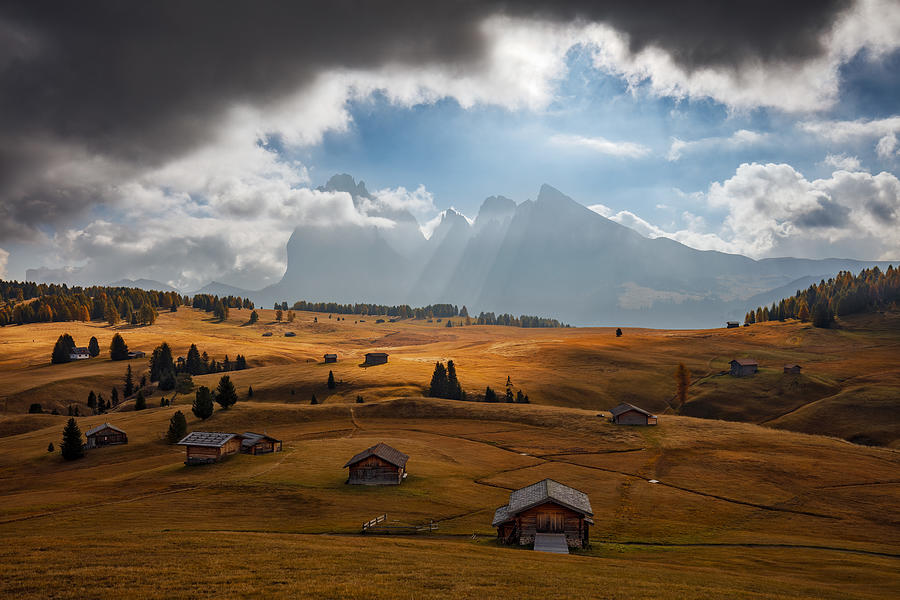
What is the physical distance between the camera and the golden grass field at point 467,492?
25781 mm

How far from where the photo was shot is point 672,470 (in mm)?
69938

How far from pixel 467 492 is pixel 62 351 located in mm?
185671

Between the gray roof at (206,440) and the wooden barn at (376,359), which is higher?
the wooden barn at (376,359)

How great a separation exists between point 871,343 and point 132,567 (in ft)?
729

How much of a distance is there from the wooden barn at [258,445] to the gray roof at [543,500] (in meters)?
47.0

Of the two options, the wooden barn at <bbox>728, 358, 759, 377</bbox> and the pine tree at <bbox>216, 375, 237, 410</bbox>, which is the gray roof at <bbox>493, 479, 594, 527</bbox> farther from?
the wooden barn at <bbox>728, 358, 759, 377</bbox>

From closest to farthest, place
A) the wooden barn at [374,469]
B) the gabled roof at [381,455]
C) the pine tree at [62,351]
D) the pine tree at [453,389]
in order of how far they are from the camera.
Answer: the gabled roof at [381,455] < the wooden barn at [374,469] < the pine tree at [453,389] < the pine tree at [62,351]

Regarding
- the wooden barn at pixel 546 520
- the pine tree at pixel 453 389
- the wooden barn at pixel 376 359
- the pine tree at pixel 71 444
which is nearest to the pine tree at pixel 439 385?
the pine tree at pixel 453 389

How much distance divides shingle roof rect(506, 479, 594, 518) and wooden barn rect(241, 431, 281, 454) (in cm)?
4702

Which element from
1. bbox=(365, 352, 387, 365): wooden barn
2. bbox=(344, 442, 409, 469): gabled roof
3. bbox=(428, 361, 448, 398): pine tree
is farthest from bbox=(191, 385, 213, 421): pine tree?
bbox=(365, 352, 387, 365): wooden barn

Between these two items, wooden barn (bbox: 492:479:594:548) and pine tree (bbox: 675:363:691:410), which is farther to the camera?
pine tree (bbox: 675:363:691:410)

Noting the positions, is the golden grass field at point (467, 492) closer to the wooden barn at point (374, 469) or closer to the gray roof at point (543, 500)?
Result: the wooden barn at point (374, 469)

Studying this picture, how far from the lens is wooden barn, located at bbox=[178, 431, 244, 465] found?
70.3m

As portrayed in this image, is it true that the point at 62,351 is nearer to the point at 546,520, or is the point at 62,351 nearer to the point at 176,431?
the point at 176,431
